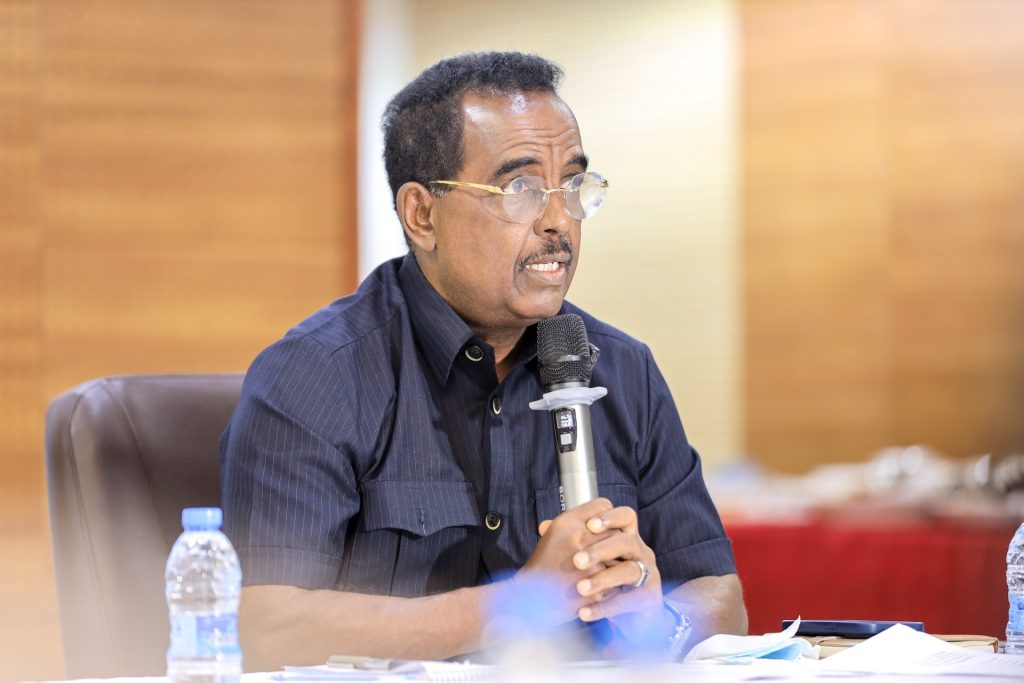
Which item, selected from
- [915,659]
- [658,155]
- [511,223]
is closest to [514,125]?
[511,223]

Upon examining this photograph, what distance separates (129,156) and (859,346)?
3417mm

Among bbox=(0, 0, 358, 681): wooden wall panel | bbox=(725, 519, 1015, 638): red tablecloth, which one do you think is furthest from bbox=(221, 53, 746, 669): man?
bbox=(0, 0, 358, 681): wooden wall panel

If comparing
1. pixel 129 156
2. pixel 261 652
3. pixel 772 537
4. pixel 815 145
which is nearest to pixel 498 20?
pixel 815 145

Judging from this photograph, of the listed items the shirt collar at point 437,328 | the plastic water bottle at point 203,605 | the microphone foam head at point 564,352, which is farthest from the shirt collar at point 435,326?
the plastic water bottle at point 203,605

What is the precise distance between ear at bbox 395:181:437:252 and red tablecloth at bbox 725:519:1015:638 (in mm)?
1446

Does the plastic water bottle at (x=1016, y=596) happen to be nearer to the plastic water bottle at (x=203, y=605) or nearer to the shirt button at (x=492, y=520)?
the shirt button at (x=492, y=520)

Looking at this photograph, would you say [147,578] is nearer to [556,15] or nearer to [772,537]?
[772,537]

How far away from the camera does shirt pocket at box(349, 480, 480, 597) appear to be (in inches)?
70.8

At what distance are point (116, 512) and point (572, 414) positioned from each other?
749mm

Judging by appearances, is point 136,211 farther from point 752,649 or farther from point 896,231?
point 896,231

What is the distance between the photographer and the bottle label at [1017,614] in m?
1.54

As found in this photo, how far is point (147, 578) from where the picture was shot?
72.9 inches

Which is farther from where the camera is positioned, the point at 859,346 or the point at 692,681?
the point at 859,346

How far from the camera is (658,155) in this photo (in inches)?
254
